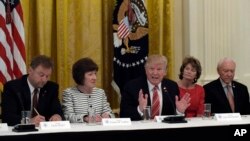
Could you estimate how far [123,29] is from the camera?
231 inches

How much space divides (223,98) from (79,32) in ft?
6.27

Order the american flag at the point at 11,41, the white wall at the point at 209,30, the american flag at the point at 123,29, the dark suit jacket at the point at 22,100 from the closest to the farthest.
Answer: the dark suit jacket at the point at 22,100 → the american flag at the point at 11,41 → the american flag at the point at 123,29 → the white wall at the point at 209,30

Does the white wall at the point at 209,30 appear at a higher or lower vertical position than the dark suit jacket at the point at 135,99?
higher

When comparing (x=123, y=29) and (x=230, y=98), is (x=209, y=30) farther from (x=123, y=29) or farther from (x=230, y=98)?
(x=230, y=98)

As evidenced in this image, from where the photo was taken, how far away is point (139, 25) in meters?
5.95

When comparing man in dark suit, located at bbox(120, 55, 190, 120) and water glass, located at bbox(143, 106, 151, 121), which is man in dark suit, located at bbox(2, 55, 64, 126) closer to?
man in dark suit, located at bbox(120, 55, 190, 120)

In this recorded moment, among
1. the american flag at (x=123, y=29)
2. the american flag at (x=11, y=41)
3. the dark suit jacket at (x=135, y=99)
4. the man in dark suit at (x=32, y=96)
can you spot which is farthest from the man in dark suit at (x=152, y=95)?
the american flag at (x=123, y=29)

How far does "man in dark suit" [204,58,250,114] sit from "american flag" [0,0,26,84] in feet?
6.27

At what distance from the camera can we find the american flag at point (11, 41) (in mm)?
5008

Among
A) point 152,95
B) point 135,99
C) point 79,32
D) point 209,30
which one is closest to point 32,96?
point 135,99

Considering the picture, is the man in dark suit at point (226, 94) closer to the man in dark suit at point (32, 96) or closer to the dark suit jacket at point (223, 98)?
the dark suit jacket at point (223, 98)

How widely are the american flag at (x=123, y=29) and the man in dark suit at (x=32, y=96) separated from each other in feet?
5.58

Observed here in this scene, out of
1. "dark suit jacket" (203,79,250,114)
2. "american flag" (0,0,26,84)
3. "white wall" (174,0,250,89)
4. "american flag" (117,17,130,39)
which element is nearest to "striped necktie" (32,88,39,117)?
"american flag" (0,0,26,84)

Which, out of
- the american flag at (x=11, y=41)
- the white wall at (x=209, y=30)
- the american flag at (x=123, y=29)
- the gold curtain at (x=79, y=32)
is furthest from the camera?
the white wall at (x=209, y=30)
